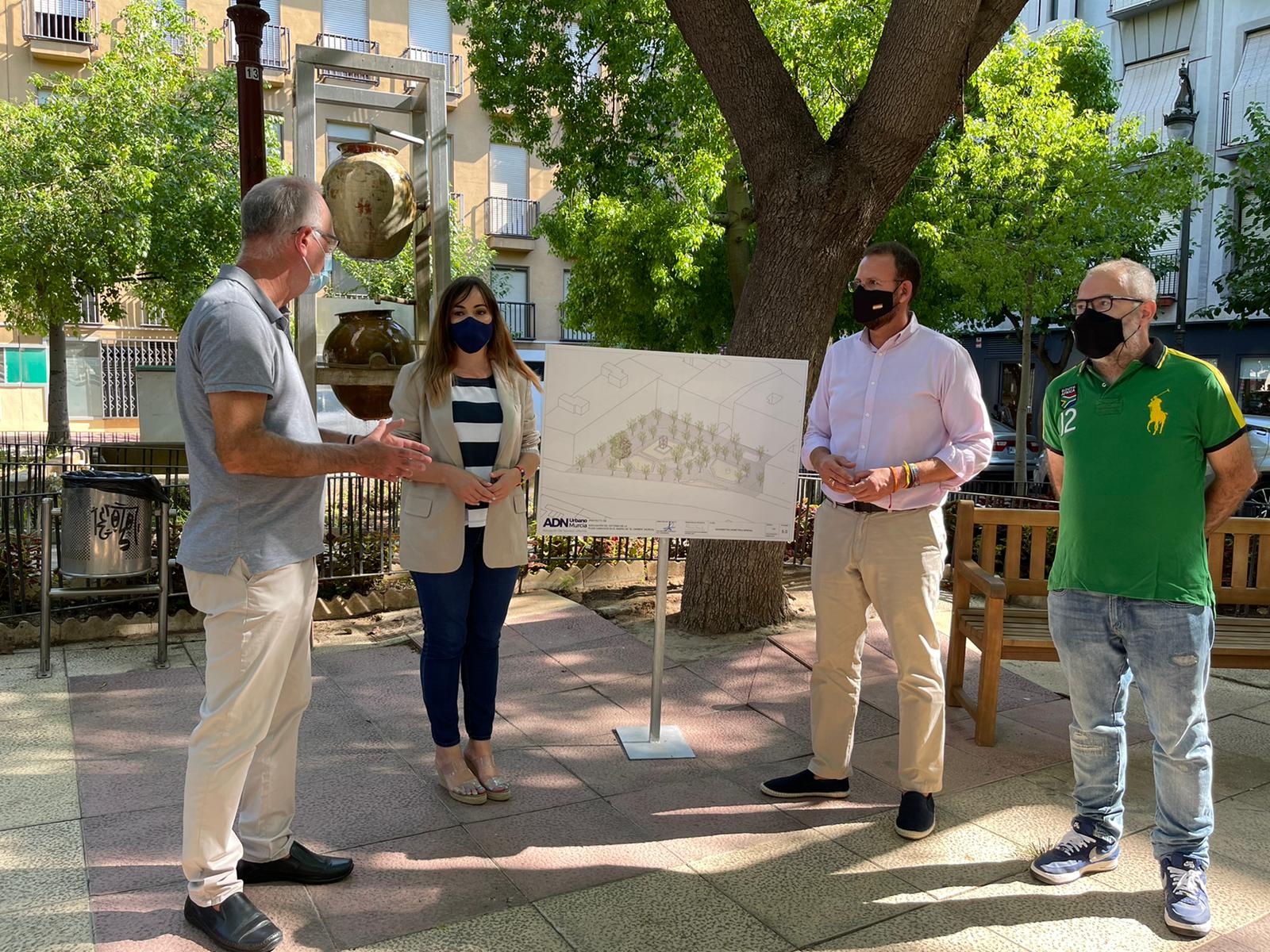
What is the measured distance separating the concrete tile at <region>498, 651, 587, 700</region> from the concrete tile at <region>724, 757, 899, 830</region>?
135cm

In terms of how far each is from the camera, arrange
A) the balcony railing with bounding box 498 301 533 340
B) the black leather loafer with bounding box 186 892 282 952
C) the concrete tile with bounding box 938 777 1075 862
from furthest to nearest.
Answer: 1. the balcony railing with bounding box 498 301 533 340
2. the concrete tile with bounding box 938 777 1075 862
3. the black leather loafer with bounding box 186 892 282 952

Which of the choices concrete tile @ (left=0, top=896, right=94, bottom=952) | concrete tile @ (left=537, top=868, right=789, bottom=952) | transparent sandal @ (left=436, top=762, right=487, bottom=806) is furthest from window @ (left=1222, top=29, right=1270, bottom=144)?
concrete tile @ (left=0, top=896, right=94, bottom=952)

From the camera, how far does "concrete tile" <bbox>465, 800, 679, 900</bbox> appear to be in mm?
3404

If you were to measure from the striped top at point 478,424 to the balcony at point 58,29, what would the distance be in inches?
1160

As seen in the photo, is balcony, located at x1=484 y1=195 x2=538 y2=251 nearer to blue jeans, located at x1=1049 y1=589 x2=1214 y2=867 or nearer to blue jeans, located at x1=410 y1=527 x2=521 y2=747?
blue jeans, located at x1=410 y1=527 x2=521 y2=747

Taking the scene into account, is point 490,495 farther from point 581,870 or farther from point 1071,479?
point 1071,479

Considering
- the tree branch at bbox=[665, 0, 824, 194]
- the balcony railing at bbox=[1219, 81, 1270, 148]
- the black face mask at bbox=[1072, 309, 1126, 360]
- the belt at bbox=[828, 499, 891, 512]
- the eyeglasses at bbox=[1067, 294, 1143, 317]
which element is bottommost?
the belt at bbox=[828, 499, 891, 512]

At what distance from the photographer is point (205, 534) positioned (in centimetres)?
287

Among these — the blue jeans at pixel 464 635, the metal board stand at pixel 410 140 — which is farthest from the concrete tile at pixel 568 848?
the metal board stand at pixel 410 140

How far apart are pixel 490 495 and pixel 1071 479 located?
6.52 ft

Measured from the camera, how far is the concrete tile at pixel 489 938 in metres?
2.98

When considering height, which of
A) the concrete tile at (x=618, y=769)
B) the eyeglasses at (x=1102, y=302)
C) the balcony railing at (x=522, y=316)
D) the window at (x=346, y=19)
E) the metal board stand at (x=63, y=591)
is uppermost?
the window at (x=346, y=19)

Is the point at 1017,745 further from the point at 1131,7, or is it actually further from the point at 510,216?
the point at 510,216

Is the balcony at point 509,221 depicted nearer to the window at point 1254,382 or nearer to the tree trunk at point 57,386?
the tree trunk at point 57,386
